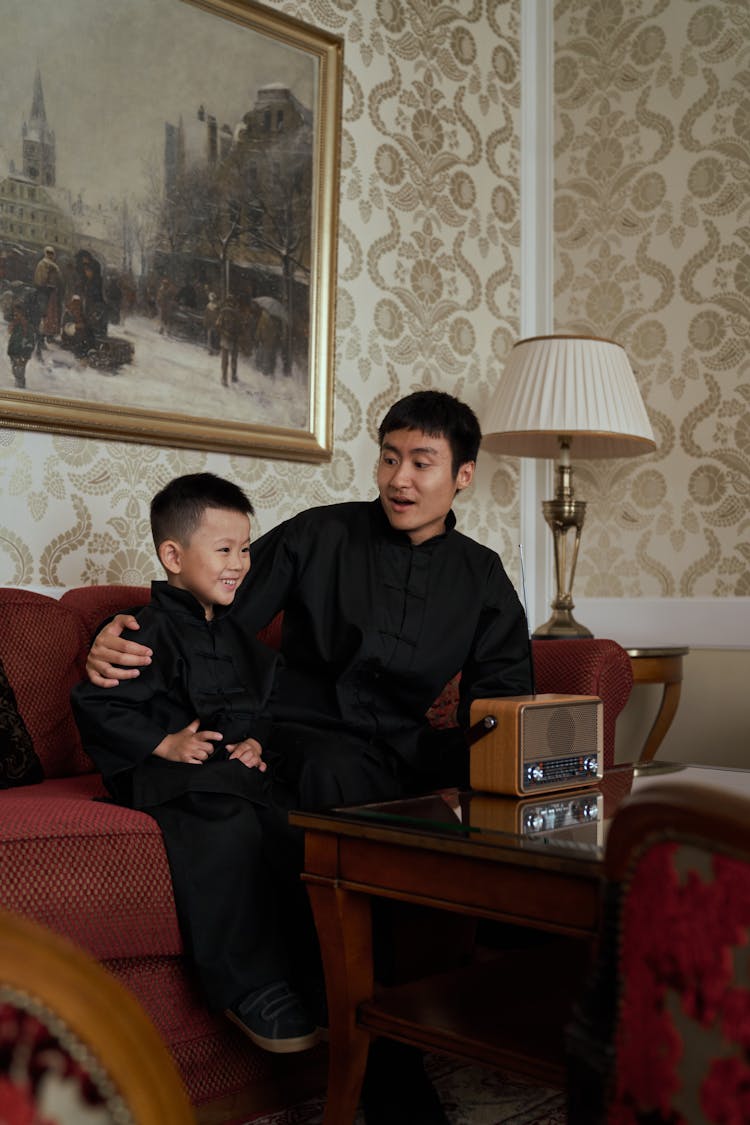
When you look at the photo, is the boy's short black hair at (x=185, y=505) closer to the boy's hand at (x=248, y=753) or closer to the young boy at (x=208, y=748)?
the young boy at (x=208, y=748)

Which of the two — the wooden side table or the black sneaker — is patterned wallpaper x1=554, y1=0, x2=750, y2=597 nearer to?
the wooden side table

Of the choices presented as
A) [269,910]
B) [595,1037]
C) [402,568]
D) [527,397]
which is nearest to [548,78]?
[527,397]

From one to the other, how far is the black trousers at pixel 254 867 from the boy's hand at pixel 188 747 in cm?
9

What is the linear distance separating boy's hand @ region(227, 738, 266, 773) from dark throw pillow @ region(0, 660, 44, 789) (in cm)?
51

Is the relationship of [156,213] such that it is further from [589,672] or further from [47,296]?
[589,672]

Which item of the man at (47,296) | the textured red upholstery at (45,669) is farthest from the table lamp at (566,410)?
the textured red upholstery at (45,669)

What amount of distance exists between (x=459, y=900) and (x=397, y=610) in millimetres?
1088

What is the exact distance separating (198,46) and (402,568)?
6.11 ft

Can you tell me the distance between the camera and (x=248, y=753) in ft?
7.61

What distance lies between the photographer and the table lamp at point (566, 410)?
12.1 ft

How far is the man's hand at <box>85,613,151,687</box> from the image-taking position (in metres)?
2.20

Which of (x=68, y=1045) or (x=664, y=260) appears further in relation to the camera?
(x=664, y=260)

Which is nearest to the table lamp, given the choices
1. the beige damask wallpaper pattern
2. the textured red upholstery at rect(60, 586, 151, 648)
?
the beige damask wallpaper pattern

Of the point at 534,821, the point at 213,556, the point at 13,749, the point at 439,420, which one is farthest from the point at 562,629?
the point at 534,821
